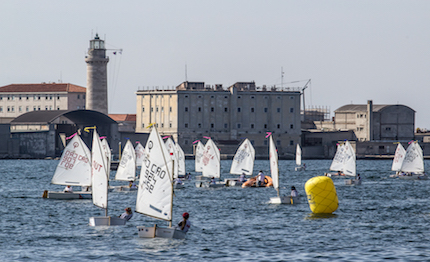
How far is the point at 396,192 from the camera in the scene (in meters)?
57.2

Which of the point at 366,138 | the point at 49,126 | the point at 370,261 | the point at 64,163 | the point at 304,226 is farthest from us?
the point at 366,138

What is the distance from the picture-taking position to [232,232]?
3189 cm

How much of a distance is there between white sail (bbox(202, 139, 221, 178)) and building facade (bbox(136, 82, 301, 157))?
84643 mm

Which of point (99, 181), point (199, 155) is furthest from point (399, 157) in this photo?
point (99, 181)

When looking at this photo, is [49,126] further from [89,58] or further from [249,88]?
[249,88]

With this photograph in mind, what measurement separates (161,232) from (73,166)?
19362 millimetres

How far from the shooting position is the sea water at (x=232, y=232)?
26.0 meters

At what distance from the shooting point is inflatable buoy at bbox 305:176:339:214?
3722 centimetres

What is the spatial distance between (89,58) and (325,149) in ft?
189

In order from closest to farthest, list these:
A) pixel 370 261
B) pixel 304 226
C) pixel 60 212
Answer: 1. pixel 370 261
2. pixel 304 226
3. pixel 60 212

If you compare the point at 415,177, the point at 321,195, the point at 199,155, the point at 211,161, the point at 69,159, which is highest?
the point at 199,155

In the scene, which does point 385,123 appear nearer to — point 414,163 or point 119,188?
point 414,163

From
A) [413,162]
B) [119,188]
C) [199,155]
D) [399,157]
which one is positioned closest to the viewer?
[119,188]

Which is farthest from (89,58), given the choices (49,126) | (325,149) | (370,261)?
(370,261)
